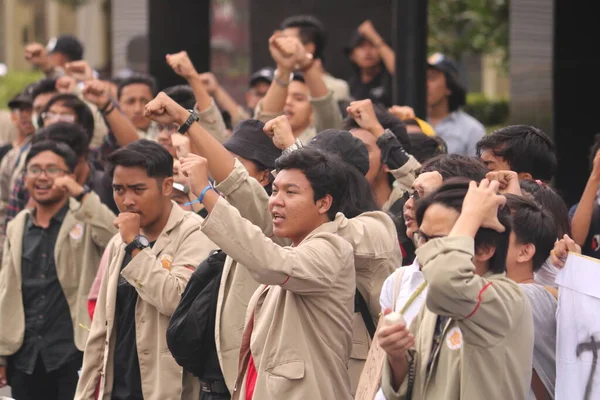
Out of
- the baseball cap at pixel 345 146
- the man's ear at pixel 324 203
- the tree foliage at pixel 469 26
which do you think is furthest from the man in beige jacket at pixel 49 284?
the tree foliage at pixel 469 26

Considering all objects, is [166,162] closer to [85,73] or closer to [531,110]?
[85,73]

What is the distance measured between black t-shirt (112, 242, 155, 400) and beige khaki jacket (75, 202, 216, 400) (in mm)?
40

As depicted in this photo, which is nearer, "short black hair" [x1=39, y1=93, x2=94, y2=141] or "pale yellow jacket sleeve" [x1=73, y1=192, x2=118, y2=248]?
"pale yellow jacket sleeve" [x1=73, y1=192, x2=118, y2=248]

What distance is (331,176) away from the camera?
4.79 m

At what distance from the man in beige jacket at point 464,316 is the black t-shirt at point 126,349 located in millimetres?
1936

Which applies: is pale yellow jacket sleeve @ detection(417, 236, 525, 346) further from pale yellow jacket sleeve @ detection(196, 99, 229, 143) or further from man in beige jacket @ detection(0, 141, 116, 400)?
pale yellow jacket sleeve @ detection(196, 99, 229, 143)

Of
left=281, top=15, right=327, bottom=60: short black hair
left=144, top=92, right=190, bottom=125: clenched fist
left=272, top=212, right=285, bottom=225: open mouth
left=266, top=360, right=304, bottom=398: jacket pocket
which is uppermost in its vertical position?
left=281, top=15, right=327, bottom=60: short black hair

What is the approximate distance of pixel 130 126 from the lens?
324 inches

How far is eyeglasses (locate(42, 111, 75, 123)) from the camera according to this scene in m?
8.46

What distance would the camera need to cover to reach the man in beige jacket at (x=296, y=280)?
4375mm

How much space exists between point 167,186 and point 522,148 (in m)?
1.79

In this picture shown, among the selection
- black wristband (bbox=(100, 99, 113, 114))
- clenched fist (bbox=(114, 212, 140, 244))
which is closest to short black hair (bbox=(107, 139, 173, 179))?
clenched fist (bbox=(114, 212, 140, 244))

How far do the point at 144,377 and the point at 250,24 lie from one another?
8.61 m

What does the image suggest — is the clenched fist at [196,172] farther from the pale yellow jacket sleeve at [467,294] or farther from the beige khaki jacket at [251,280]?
the pale yellow jacket sleeve at [467,294]
